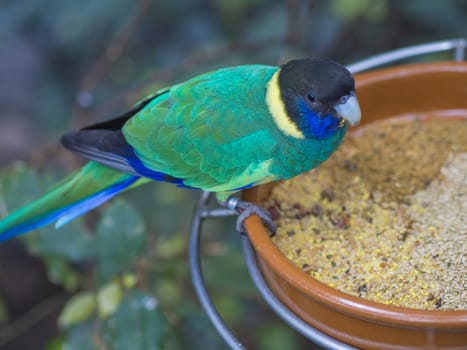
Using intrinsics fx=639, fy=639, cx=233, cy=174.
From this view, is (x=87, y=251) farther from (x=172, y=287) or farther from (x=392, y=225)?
(x=392, y=225)

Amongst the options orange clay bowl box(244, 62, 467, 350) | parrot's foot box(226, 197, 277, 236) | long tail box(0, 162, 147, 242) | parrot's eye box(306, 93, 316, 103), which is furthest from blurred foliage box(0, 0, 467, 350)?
parrot's eye box(306, 93, 316, 103)

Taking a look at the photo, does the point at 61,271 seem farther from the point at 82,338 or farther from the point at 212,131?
the point at 212,131

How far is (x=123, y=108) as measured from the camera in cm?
262

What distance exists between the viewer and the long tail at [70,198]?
1.77m

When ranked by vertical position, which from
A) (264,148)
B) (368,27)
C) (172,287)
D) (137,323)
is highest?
(264,148)

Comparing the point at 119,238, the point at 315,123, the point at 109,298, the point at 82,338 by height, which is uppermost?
the point at 315,123

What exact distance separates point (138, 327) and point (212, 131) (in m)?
0.61

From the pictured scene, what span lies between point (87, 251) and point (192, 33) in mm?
1169

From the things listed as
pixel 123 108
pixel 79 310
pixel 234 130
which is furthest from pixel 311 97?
pixel 123 108

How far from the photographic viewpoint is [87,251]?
1.99 m

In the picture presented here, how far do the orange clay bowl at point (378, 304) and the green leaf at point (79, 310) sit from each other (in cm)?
65

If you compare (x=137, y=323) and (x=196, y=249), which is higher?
(x=196, y=249)

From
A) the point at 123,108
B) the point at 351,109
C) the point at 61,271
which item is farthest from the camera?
the point at 123,108

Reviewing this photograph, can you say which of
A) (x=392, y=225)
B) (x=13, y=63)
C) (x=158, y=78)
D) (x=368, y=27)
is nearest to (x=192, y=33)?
(x=158, y=78)
